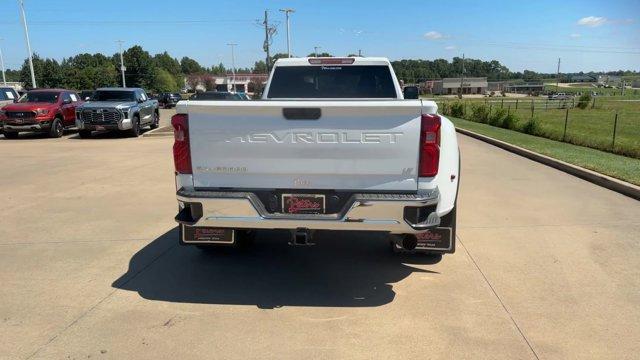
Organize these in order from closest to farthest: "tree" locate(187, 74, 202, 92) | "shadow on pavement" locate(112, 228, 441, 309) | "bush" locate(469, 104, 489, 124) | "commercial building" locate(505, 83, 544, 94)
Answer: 1. "shadow on pavement" locate(112, 228, 441, 309)
2. "bush" locate(469, 104, 489, 124)
3. "tree" locate(187, 74, 202, 92)
4. "commercial building" locate(505, 83, 544, 94)

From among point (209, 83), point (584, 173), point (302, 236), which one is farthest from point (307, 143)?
point (209, 83)

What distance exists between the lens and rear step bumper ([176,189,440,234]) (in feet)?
12.1

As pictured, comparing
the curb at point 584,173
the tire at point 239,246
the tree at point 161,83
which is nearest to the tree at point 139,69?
the tree at point 161,83

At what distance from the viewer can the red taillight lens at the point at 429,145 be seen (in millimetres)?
3615

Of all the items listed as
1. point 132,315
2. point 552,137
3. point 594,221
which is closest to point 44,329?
point 132,315

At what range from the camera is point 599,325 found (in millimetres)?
3699

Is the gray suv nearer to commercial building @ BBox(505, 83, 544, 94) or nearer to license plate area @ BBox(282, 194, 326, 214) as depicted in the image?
license plate area @ BBox(282, 194, 326, 214)

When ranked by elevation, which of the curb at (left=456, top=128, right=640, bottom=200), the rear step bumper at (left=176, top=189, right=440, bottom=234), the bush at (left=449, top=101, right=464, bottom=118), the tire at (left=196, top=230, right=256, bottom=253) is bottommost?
the bush at (left=449, top=101, right=464, bottom=118)

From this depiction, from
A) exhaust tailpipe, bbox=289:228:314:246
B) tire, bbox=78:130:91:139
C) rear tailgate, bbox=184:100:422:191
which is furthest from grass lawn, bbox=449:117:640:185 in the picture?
tire, bbox=78:130:91:139

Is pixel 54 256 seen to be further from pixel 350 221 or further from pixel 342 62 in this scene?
pixel 342 62

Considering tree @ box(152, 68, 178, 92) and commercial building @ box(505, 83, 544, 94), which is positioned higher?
tree @ box(152, 68, 178, 92)

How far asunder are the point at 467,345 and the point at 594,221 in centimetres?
396

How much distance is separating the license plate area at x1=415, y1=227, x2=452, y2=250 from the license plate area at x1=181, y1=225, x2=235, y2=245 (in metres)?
1.63

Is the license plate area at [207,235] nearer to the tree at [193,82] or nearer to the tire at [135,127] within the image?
the tire at [135,127]
